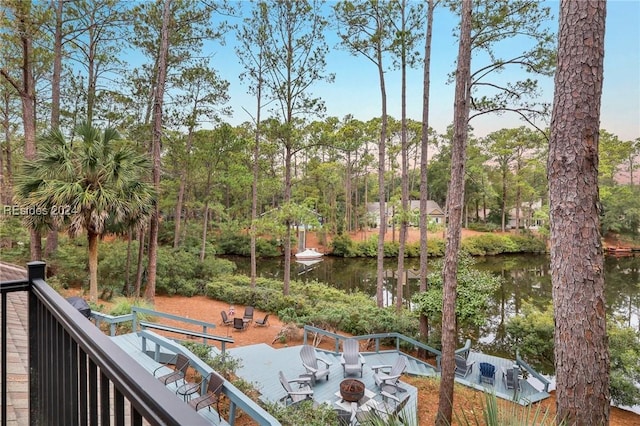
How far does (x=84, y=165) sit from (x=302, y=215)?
6.61 m

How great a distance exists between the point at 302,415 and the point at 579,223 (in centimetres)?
383

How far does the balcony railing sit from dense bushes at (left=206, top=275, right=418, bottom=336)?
8942 mm

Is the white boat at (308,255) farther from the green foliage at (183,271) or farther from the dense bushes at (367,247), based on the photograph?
the green foliage at (183,271)

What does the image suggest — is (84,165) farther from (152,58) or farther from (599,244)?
(599,244)

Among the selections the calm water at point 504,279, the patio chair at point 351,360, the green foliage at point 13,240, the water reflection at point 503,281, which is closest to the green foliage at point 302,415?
the patio chair at point 351,360

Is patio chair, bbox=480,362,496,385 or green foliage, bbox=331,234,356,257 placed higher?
green foliage, bbox=331,234,356,257

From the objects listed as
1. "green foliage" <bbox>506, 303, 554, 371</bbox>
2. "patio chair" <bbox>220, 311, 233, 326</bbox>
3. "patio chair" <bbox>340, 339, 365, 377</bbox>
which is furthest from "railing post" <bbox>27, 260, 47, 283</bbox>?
"green foliage" <bbox>506, 303, 554, 371</bbox>

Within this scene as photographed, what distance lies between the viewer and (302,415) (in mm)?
4348

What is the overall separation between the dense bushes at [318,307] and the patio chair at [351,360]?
2.41m

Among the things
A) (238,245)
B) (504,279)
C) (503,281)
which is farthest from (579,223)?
(238,245)

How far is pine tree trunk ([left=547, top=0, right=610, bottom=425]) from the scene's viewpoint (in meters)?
2.61

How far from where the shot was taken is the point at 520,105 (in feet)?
25.1

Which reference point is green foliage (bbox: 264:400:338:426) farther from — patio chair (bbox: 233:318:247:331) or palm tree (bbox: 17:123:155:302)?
palm tree (bbox: 17:123:155:302)

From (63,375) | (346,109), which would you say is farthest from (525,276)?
(63,375)
